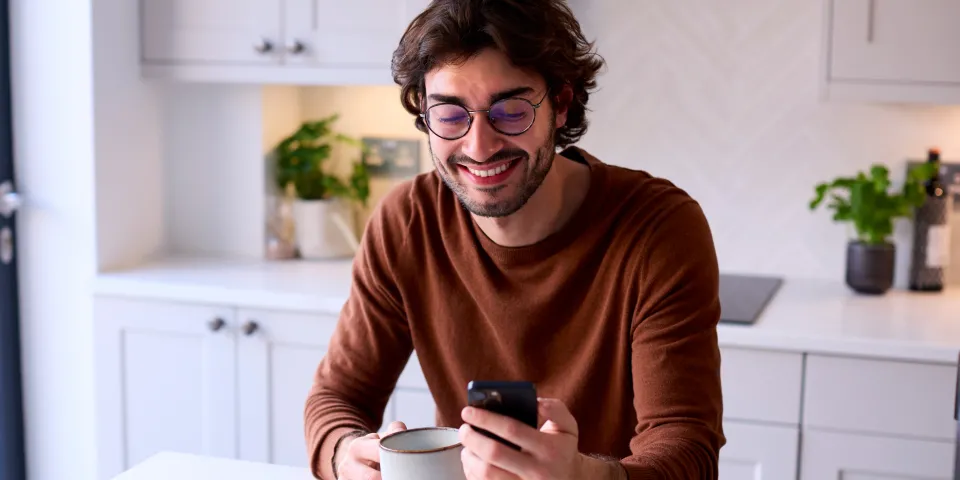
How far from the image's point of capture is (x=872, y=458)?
2.19 m

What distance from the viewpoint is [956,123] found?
2625mm

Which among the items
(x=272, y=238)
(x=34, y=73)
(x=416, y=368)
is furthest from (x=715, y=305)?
(x=34, y=73)

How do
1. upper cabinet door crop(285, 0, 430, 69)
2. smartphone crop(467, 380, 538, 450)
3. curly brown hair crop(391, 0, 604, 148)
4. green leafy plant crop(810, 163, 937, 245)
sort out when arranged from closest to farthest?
smartphone crop(467, 380, 538, 450), curly brown hair crop(391, 0, 604, 148), green leafy plant crop(810, 163, 937, 245), upper cabinet door crop(285, 0, 430, 69)

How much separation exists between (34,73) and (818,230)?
6.46 ft

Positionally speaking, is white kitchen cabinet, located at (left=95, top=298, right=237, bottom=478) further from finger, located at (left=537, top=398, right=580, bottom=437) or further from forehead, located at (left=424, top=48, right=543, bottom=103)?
finger, located at (left=537, top=398, right=580, bottom=437)

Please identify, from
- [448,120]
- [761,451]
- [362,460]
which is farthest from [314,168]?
[362,460]

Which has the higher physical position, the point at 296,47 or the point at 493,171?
the point at 296,47

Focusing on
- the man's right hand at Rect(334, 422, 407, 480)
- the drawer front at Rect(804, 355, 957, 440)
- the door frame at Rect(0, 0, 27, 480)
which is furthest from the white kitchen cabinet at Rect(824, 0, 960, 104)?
the door frame at Rect(0, 0, 27, 480)

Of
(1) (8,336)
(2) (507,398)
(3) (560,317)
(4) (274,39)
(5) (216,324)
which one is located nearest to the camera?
(2) (507,398)

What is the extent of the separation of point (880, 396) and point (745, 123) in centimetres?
83

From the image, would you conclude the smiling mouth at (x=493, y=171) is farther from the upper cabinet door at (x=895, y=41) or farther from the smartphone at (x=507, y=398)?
the upper cabinet door at (x=895, y=41)

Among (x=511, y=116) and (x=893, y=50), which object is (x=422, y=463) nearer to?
(x=511, y=116)

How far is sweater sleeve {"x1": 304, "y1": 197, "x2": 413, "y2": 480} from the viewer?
5.35 feet

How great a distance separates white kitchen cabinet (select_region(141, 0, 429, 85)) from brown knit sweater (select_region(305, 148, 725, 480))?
974 mm
